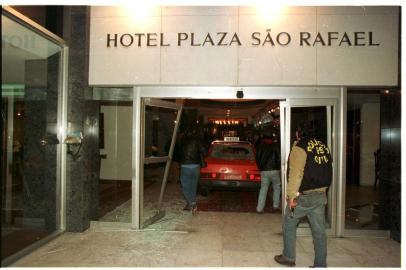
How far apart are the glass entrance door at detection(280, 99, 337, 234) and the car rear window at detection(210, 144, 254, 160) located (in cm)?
292

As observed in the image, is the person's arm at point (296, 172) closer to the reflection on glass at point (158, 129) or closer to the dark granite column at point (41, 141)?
the reflection on glass at point (158, 129)

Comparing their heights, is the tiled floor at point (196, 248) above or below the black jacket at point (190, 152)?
below

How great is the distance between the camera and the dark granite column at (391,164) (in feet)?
19.4

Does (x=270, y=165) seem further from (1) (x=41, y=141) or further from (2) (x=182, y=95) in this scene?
(1) (x=41, y=141)

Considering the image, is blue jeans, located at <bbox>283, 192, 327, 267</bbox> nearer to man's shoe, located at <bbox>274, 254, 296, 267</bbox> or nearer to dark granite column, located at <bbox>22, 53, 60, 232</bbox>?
man's shoe, located at <bbox>274, 254, 296, 267</bbox>

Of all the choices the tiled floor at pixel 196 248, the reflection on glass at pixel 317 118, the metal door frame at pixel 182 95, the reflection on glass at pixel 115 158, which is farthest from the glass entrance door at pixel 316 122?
the reflection on glass at pixel 115 158

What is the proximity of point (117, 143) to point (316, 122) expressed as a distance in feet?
11.7

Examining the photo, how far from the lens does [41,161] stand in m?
5.95

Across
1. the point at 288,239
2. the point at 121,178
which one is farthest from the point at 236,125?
the point at 288,239

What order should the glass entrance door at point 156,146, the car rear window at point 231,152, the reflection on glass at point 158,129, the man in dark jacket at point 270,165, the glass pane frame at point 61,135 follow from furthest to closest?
the car rear window at point 231,152
the man in dark jacket at point 270,165
the reflection on glass at point 158,129
the glass entrance door at point 156,146
the glass pane frame at point 61,135

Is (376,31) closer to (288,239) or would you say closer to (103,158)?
(288,239)

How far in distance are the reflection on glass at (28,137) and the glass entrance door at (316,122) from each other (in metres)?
3.75

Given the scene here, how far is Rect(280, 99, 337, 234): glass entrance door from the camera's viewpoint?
616cm

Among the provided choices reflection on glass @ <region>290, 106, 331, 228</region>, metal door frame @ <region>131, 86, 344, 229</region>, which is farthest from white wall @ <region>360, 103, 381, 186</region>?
metal door frame @ <region>131, 86, 344, 229</region>
